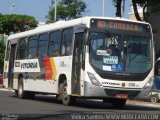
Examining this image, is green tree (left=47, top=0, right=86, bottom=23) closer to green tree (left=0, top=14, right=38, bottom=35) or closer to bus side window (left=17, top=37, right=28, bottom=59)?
green tree (left=0, top=14, right=38, bottom=35)

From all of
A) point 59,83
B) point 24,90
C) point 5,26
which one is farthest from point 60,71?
point 5,26

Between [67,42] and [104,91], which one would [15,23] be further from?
[104,91]

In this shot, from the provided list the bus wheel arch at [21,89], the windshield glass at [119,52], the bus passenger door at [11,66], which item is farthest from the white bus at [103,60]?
the bus passenger door at [11,66]

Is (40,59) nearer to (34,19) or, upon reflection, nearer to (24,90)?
(24,90)

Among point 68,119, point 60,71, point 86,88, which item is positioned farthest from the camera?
point 60,71

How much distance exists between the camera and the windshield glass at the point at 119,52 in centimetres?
2038

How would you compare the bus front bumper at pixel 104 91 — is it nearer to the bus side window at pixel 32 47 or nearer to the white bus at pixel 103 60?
the white bus at pixel 103 60

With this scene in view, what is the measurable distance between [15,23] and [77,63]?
37360 mm

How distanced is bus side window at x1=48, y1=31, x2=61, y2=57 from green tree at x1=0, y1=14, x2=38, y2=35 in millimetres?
33816

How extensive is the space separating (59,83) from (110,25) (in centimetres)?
339

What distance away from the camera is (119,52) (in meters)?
20.6

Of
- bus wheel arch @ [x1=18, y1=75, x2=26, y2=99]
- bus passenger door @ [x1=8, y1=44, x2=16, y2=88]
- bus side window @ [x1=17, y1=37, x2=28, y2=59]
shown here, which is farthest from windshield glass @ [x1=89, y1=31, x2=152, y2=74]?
bus passenger door @ [x1=8, y1=44, x2=16, y2=88]

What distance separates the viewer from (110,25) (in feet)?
68.5

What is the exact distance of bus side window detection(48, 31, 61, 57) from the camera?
2300 cm
